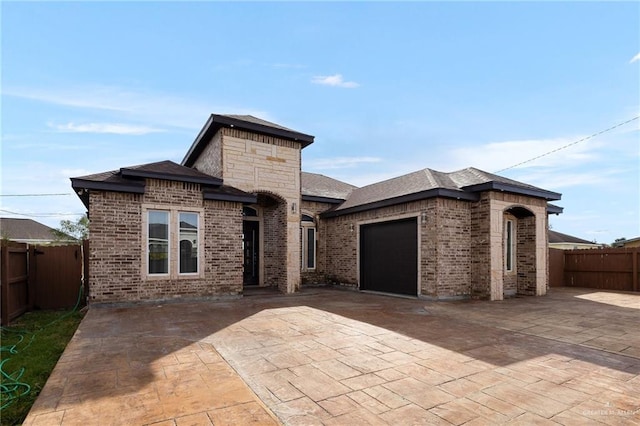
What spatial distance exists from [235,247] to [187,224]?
149 cm

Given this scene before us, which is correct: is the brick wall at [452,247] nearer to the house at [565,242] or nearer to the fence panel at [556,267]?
the fence panel at [556,267]

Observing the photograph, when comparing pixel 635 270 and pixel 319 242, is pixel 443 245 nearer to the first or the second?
pixel 319 242

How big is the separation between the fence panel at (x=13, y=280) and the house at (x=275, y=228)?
1.47m

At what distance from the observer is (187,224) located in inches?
364

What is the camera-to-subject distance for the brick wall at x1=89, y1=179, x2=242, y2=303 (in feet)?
26.7

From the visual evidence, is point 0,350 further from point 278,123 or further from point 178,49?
point 278,123

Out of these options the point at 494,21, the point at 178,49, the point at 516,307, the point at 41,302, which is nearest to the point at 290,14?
the point at 178,49

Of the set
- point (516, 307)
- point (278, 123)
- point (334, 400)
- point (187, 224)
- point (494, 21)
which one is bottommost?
point (516, 307)

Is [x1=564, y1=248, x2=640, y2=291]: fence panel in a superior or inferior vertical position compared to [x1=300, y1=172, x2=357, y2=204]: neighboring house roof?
inferior

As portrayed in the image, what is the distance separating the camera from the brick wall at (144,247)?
8.12 m

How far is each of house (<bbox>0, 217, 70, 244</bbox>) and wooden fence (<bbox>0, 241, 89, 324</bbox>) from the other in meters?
30.5

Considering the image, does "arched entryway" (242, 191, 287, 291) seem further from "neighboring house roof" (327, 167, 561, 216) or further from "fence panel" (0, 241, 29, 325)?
"fence panel" (0, 241, 29, 325)

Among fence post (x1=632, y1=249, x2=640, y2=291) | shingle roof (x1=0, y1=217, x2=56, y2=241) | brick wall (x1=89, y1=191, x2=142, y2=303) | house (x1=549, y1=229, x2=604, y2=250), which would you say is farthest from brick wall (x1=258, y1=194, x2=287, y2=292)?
shingle roof (x1=0, y1=217, x2=56, y2=241)

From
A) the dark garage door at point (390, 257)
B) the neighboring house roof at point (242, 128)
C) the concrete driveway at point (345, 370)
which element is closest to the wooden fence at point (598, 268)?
the concrete driveway at point (345, 370)
